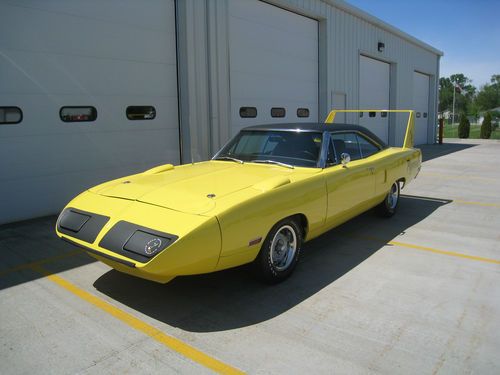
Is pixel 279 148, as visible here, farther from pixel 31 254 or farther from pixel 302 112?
pixel 302 112

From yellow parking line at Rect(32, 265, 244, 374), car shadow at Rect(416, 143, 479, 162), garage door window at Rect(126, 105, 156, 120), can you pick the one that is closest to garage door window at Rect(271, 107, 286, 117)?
garage door window at Rect(126, 105, 156, 120)

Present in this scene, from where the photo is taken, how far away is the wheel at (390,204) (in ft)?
20.5

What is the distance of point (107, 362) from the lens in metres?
2.74

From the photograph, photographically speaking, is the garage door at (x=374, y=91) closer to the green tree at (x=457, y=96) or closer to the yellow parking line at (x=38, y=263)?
the yellow parking line at (x=38, y=263)

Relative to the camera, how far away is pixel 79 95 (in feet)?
22.8

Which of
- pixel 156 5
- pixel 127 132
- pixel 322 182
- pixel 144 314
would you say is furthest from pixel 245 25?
pixel 144 314

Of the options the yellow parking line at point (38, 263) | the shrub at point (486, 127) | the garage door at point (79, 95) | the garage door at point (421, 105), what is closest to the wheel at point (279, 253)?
the yellow parking line at point (38, 263)

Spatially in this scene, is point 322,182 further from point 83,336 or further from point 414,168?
point 414,168

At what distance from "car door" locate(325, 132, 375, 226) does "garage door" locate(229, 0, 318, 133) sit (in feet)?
16.1

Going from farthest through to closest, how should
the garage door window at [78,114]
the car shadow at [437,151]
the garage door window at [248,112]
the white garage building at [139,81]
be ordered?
the car shadow at [437,151] < the garage door window at [248,112] < the garage door window at [78,114] < the white garage building at [139,81]

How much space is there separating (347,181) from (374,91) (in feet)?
43.2

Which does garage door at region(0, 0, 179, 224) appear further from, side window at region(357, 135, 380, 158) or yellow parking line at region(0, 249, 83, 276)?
side window at region(357, 135, 380, 158)

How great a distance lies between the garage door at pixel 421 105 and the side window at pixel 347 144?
1751 cm

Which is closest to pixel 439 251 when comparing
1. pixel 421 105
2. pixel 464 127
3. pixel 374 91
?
pixel 374 91
